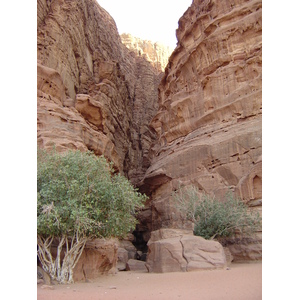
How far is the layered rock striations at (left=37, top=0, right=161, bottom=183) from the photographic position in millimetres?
21844

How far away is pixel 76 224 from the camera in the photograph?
40.5ft

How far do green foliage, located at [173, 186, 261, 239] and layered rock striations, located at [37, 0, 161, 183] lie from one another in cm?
770

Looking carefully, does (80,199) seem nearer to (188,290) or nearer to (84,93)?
(188,290)

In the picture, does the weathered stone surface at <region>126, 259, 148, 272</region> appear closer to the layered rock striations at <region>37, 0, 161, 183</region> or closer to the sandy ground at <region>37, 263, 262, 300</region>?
the layered rock striations at <region>37, 0, 161, 183</region>

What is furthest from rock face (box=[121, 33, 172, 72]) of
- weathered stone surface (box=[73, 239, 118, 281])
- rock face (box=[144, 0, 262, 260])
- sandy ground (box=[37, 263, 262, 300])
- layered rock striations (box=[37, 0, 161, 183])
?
sandy ground (box=[37, 263, 262, 300])

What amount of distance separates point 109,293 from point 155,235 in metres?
9.13

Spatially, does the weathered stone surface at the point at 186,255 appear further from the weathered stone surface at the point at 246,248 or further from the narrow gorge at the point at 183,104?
the narrow gorge at the point at 183,104

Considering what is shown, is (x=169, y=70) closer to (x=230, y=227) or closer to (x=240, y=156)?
(x=240, y=156)

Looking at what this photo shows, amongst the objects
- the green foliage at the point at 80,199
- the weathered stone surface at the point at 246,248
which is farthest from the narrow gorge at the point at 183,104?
the green foliage at the point at 80,199

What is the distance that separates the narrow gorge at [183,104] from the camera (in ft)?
73.0

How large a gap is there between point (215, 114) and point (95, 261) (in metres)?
15.5

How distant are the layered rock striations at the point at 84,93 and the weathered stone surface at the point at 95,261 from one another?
5.90 meters
